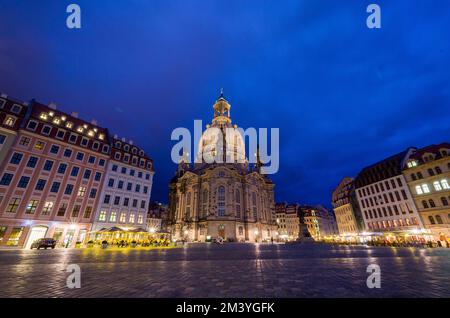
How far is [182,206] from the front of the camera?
61.4 meters

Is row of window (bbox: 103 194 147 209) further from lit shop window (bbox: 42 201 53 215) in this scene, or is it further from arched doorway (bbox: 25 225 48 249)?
arched doorway (bbox: 25 225 48 249)

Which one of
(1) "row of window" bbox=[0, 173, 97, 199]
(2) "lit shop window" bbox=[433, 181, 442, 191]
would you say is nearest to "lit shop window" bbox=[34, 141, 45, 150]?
(1) "row of window" bbox=[0, 173, 97, 199]

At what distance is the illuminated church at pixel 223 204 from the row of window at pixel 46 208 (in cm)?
2728

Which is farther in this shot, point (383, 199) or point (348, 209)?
point (348, 209)

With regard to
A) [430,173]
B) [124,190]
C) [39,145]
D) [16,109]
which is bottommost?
[124,190]

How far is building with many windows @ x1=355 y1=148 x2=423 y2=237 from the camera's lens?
4157 centimetres

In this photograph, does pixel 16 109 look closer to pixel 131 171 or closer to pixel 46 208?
pixel 46 208

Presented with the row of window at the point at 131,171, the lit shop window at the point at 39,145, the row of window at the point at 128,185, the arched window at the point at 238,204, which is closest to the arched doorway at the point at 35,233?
the row of window at the point at 128,185

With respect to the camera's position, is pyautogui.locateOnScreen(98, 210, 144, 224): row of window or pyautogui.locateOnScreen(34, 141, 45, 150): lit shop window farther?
pyautogui.locateOnScreen(98, 210, 144, 224): row of window

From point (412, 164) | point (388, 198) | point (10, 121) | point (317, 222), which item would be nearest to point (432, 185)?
point (412, 164)

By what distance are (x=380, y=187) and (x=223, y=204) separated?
40.4 metres

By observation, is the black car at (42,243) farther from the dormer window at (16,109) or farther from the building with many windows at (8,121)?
the dormer window at (16,109)

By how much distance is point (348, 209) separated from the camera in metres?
66.4

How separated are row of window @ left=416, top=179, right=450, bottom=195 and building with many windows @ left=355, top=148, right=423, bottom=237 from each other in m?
1.97
